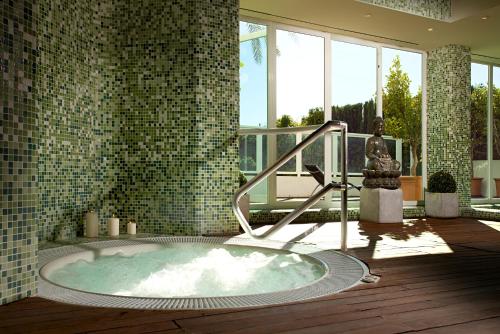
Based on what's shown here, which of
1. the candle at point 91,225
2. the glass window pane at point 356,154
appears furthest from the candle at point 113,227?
the glass window pane at point 356,154

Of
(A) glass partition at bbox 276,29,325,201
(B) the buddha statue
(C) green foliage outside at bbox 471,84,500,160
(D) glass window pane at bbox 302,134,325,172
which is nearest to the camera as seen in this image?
(B) the buddha statue

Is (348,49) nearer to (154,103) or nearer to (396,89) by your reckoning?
(396,89)

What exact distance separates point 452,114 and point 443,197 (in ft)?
5.50

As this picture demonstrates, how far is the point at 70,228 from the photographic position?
437 centimetres

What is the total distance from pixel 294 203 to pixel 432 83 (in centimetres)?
342

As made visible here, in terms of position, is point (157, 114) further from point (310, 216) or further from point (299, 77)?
point (299, 77)

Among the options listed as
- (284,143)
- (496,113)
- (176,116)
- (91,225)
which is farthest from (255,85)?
(496,113)

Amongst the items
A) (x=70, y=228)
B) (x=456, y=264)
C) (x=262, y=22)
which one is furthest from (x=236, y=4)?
(x=456, y=264)

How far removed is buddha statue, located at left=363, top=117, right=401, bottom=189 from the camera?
6258 millimetres

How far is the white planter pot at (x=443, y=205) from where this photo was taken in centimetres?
696

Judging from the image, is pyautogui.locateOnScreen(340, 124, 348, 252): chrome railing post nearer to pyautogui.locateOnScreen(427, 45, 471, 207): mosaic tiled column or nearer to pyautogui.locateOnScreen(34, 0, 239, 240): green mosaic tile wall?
pyautogui.locateOnScreen(34, 0, 239, 240): green mosaic tile wall

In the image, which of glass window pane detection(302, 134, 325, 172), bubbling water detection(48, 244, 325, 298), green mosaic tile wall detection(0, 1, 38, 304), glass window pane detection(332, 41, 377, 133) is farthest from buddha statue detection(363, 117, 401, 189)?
green mosaic tile wall detection(0, 1, 38, 304)

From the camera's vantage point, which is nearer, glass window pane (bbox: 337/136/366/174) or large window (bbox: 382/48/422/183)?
glass window pane (bbox: 337/136/366/174)

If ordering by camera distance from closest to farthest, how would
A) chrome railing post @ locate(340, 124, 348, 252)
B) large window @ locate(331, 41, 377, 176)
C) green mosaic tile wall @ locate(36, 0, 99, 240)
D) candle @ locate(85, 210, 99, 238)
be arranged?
chrome railing post @ locate(340, 124, 348, 252) < green mosaic tile wall @ locate(36, 0, 99, 240) < candle @ locate(85, 210, 99, 238) < large window @ locate(331, 41, 377, 176)
